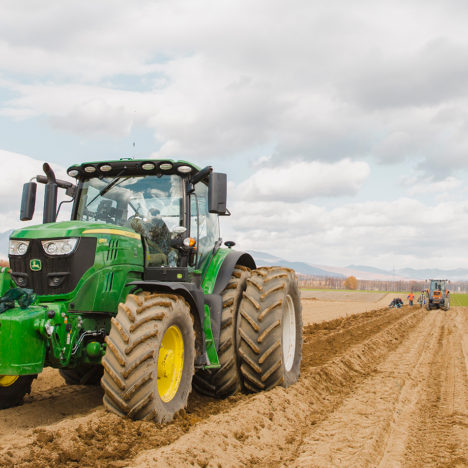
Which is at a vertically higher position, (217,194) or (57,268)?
(217,194)

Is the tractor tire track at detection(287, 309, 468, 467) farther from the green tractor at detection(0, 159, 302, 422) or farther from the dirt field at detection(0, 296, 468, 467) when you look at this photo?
the green tractor at detection(0, 159, 302, 422)

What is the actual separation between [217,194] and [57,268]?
170 centimetres

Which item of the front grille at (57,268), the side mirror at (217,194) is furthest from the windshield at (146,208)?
Result: the front grille at (57,268)

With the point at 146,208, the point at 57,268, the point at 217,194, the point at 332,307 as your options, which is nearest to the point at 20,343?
the point at 57,268

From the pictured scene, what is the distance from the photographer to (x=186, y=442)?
384 cm

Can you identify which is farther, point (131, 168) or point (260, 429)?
point (131, 168)

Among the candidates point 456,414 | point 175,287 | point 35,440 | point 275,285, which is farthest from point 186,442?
point 456,414

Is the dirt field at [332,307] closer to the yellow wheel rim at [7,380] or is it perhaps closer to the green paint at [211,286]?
the green paint at [211,286]

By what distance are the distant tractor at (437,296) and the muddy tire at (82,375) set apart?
33662mm

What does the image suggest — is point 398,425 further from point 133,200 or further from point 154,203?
point 133,200

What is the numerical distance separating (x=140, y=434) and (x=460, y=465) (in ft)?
8.65

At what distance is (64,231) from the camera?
471 centimetres

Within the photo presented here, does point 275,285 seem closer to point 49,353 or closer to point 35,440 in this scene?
point 49,353

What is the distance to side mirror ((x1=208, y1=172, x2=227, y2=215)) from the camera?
523 centimetres
